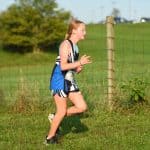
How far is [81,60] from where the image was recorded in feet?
24.1

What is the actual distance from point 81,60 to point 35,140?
59.1 inches

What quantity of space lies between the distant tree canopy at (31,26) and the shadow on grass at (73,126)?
145 ft

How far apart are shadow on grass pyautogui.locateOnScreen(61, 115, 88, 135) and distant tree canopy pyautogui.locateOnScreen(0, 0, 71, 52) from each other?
145 feet

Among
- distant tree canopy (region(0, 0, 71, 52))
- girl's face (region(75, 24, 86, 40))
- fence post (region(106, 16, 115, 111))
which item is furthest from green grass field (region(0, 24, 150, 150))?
distant tree canopy (region(0, 0, 71, 52))

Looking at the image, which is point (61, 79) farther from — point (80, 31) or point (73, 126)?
point (73, 126)

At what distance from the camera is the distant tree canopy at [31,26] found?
2111 inches

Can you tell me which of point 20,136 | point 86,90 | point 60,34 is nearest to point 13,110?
point 86,90

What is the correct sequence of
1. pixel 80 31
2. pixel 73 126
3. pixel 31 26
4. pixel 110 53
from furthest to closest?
1. pixel 31 26
2. pixel 110 53
3. pixel 73 126
4. pixel 80 31

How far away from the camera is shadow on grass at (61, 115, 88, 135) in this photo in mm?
8711

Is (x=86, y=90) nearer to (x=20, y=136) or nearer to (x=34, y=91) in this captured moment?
(x=34, y=91)

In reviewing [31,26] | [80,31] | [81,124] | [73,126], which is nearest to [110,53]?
[81,124]

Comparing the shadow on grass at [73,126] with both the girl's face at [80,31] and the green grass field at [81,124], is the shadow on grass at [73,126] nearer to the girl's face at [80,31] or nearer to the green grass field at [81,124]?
the green grass field at [81,124]

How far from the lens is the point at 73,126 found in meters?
9.00

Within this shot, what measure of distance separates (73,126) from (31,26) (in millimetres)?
46375
